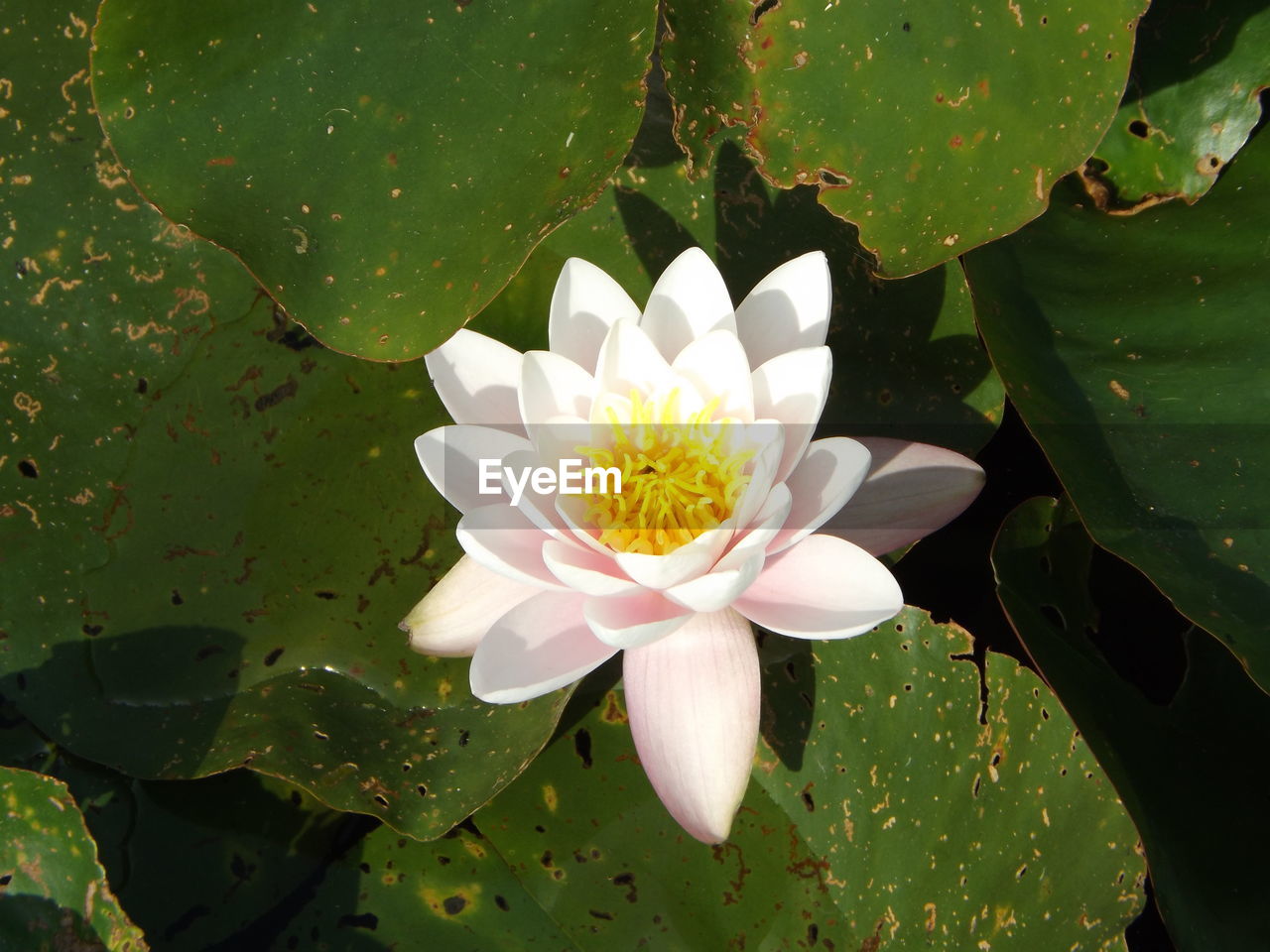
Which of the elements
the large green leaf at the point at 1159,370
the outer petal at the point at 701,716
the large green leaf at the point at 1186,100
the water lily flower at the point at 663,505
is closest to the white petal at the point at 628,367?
the water lily flower at the point at 663,505

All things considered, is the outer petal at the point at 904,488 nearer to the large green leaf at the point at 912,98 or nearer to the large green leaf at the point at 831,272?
the large green leaf at the point at 831,272

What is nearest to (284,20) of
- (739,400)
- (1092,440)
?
(739,400)

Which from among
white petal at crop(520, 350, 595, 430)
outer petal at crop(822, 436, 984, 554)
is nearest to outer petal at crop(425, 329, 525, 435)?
white petal at crop(520, 350, 595, 430)

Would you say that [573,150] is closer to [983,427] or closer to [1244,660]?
[983,427]

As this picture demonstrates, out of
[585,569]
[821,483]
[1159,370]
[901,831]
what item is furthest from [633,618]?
[1159,370]

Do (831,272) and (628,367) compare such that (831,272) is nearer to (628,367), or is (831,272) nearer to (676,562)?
(628,367)

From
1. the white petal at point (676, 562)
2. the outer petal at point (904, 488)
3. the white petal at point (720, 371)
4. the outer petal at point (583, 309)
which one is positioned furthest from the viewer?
the outer petal at point (904, 488)
